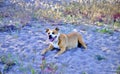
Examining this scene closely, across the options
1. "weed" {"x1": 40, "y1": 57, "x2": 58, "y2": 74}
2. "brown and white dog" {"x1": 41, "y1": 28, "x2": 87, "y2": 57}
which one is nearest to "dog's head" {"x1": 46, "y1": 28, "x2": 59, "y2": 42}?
"brown and white dog" {"x1": 41, "y1": 28, "x2": 87, "y2": 57}

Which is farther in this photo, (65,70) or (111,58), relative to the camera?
(111,58)

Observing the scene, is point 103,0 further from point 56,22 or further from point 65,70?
point 65,70

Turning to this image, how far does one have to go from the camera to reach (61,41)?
894 cm

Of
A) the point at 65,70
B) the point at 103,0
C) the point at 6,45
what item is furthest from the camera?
the point at 103,0

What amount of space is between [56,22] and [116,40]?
2763 millimetres

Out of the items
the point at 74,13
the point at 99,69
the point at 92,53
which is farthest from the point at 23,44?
the point at 74,13

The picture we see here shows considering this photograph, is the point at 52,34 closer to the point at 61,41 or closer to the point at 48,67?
the point at 61,41

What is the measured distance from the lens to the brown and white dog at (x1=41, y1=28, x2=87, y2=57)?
28.9 ft

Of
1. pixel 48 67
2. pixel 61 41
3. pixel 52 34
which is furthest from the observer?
pixel 61 41

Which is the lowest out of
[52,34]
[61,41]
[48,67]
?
[48,67]

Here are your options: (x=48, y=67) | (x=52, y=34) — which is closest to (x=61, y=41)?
(x=52, y=34)

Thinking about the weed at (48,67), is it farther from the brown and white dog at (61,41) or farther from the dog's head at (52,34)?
the dog's head at (52,34)

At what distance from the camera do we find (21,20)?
12016 mm

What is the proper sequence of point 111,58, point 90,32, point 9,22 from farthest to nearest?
1. point 9,22
2. point 90,32
3. point 111,58
